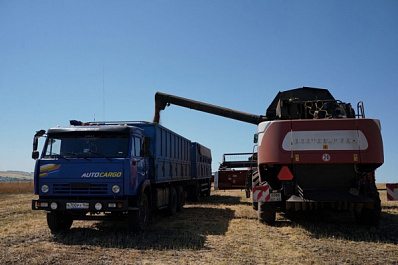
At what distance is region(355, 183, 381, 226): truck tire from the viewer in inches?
376

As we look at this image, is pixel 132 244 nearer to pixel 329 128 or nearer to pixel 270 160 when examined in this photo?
pixel 270 160

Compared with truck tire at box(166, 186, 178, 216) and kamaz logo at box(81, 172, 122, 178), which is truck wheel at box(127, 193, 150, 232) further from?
truck tire at box(166, 186, 178, 216)

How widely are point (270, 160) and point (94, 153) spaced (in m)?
4.62

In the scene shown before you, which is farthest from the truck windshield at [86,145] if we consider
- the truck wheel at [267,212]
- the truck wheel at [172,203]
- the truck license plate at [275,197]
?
the truck wheel at [172,203]

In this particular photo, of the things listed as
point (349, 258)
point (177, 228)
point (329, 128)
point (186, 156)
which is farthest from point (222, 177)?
point (349, 258)

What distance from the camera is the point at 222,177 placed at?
1891 centimetres

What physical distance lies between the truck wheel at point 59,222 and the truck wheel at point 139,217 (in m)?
1.98

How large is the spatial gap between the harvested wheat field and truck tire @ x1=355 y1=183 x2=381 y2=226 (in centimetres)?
22

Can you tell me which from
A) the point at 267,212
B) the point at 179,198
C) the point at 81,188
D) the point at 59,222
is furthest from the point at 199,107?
the point at 81,188

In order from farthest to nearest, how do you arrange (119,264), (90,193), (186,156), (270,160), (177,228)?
(186,156), (177,228), (270,160), (90,193), (119,264)

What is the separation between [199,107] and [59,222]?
1235cm

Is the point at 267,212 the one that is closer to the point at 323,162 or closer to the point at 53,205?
the point at 323,162

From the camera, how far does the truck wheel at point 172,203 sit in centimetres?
1321

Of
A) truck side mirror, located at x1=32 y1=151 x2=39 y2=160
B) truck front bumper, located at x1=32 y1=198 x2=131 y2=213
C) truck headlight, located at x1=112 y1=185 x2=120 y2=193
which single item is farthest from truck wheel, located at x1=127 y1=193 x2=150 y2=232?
truck side mirror, located at x1=32 y1=151 x2=39 y2=160
